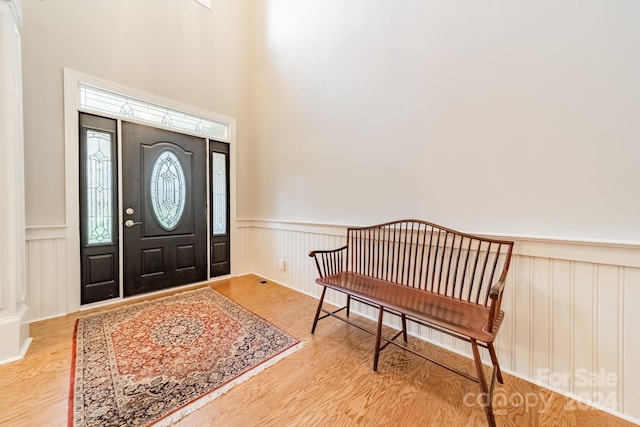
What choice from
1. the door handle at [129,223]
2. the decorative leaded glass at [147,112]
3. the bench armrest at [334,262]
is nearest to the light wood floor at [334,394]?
the bench armrest at [334,262]

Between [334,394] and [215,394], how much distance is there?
0.66m

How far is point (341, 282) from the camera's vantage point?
1.98m

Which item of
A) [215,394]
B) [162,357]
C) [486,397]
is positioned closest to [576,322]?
[486,397]

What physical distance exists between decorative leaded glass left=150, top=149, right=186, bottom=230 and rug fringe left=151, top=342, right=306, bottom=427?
6.96 feet

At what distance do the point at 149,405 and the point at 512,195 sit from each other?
7.83ft

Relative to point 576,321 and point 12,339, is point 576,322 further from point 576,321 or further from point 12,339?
point 12,339

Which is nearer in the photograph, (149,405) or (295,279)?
(149,405)

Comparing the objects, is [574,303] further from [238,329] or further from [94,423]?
[94,423]

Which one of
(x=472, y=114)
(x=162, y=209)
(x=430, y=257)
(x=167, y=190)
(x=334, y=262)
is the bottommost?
(x=334, y=262)

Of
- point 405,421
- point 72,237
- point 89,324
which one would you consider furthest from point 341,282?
point 72,237

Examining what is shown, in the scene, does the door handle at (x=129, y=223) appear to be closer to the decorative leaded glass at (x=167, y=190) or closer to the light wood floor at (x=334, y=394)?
the decorative leaded glass at (x=167, y=190)

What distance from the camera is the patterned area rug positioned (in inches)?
50.9

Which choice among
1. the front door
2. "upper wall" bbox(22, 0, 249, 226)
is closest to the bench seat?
the front door

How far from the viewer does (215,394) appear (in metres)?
1.39
